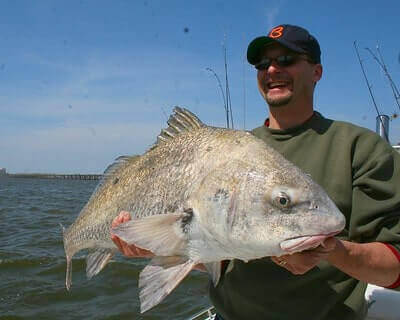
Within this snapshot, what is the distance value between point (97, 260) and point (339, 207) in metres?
2.02

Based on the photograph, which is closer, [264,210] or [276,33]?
[264,210]

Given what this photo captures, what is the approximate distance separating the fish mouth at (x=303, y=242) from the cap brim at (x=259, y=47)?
1518mm

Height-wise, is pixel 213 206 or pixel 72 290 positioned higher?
pixel 213 206

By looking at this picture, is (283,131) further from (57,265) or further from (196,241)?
(57,265)

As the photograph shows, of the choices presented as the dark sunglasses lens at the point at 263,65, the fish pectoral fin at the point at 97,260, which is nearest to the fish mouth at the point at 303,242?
the dark sunglasses lens at the point at 263,65

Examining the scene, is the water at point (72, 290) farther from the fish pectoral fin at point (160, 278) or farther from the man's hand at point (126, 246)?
the fish pectoral fin at point (160, 278)

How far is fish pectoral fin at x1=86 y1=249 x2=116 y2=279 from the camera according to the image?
3.42 meters

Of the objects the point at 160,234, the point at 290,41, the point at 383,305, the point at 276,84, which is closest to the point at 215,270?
the point at 160,234

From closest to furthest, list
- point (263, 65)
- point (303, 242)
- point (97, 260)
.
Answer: point (303, 242) → point (263, 65) → point (97, 260)

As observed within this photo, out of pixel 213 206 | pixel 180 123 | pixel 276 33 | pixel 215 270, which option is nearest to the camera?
pixel 213 206

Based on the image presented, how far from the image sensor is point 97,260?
3473mm

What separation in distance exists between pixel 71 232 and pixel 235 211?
2.13m

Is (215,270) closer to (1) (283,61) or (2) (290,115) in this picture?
(2) (290,115)

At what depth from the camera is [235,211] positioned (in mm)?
2113
